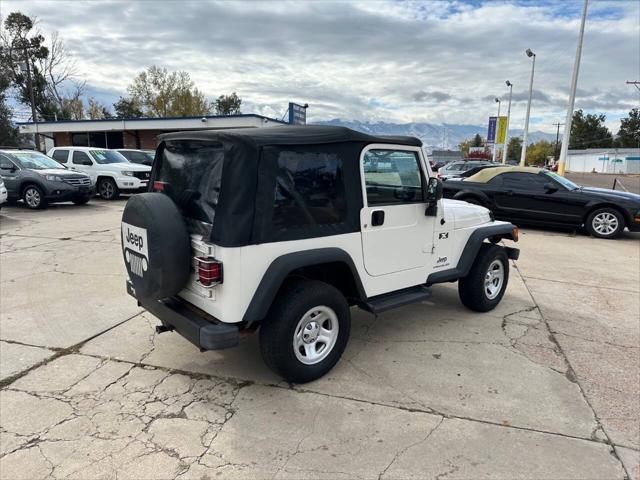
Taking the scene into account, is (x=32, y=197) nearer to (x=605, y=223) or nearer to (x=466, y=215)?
(x=466, y=215)

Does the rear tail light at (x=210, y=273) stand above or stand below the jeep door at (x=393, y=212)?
below

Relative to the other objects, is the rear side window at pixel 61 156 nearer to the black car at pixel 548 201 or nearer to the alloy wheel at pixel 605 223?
the black car at pixel 548 201

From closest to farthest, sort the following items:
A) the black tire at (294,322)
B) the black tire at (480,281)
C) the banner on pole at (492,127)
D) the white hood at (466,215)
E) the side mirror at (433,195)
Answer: the black tire at (294,322) → the side mirror at (433,195) → the white hood at (466,215) → the black tire at (480,281) → the banner on pole at (492,127)

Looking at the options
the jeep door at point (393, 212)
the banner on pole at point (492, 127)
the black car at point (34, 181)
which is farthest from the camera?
the banner on pole at point (492, 127)

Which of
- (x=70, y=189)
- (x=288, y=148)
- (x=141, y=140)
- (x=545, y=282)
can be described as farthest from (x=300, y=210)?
(x=141, y=140)

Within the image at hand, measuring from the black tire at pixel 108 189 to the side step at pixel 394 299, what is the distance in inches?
545

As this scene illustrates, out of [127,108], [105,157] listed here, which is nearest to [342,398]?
[105,157]

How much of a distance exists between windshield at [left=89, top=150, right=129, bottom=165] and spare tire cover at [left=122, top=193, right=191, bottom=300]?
1399 cm

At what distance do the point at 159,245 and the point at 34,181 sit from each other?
11.9 m

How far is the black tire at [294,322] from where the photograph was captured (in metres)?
3.17

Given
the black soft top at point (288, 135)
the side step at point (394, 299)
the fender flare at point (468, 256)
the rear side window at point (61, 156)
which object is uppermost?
the black soft top at point (288, 135)

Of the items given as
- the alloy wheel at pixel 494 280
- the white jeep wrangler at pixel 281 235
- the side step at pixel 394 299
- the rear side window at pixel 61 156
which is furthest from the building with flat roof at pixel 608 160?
the white jeep wrangler at pixel 281 235

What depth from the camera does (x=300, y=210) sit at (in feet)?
10.7

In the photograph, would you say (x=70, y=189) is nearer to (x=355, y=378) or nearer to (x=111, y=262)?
(x=111, y=262)
